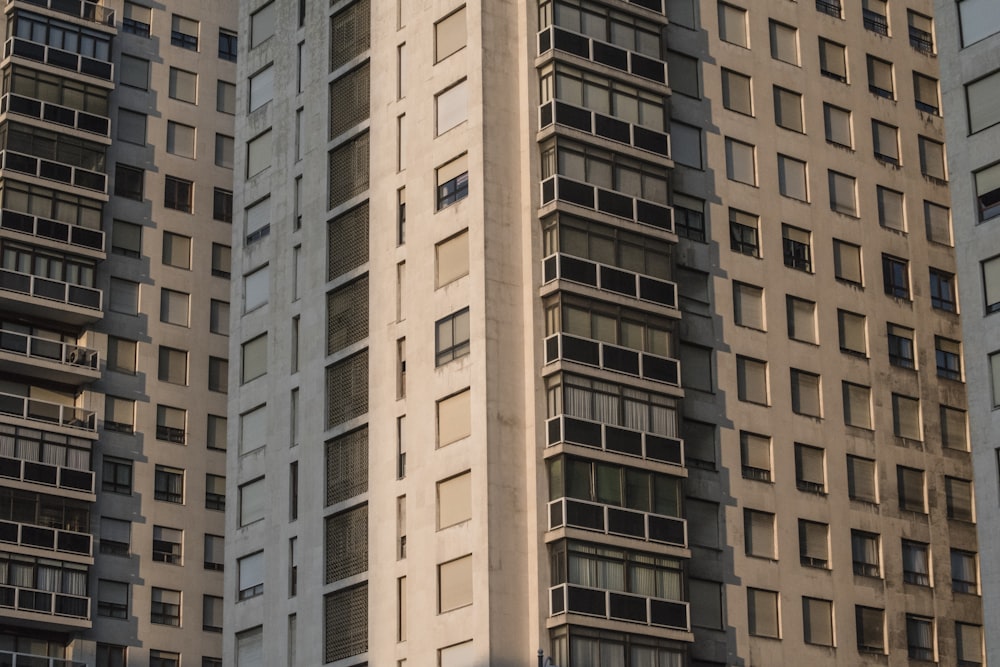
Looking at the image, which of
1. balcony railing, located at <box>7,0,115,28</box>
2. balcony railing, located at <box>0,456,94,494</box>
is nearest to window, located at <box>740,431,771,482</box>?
balcony railing, located at <box>0,456,94,494</box>

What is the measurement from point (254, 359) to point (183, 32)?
71.5ft

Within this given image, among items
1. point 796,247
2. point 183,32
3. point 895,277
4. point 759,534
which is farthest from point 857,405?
point 183,32

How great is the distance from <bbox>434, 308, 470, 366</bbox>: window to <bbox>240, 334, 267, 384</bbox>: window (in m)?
11.5

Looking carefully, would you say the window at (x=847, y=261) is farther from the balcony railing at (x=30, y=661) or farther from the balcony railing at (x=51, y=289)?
the balcony railing at (x=30, y=661)

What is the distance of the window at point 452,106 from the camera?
71062mm

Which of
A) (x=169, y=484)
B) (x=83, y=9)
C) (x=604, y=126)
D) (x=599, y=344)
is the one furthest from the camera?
(x=83, y=9)

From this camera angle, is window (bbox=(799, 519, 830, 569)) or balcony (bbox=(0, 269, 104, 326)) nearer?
window (bbox=(799, 519, 830, 569))

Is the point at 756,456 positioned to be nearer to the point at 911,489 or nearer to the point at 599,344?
the point at 911,489

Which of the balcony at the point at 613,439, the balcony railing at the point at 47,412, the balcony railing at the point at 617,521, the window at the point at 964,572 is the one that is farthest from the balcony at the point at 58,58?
the window at the point at 964,572

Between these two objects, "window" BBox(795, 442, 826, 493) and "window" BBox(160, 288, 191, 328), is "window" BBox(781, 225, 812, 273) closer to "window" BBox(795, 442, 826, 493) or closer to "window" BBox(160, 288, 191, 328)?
"window" BBox(795, 442, 826, 493)

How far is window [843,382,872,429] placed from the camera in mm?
74938

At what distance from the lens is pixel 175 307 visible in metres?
89.8

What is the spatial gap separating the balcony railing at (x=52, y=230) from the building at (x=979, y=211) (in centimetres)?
4041

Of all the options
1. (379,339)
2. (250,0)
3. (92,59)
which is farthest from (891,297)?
(92,59)
